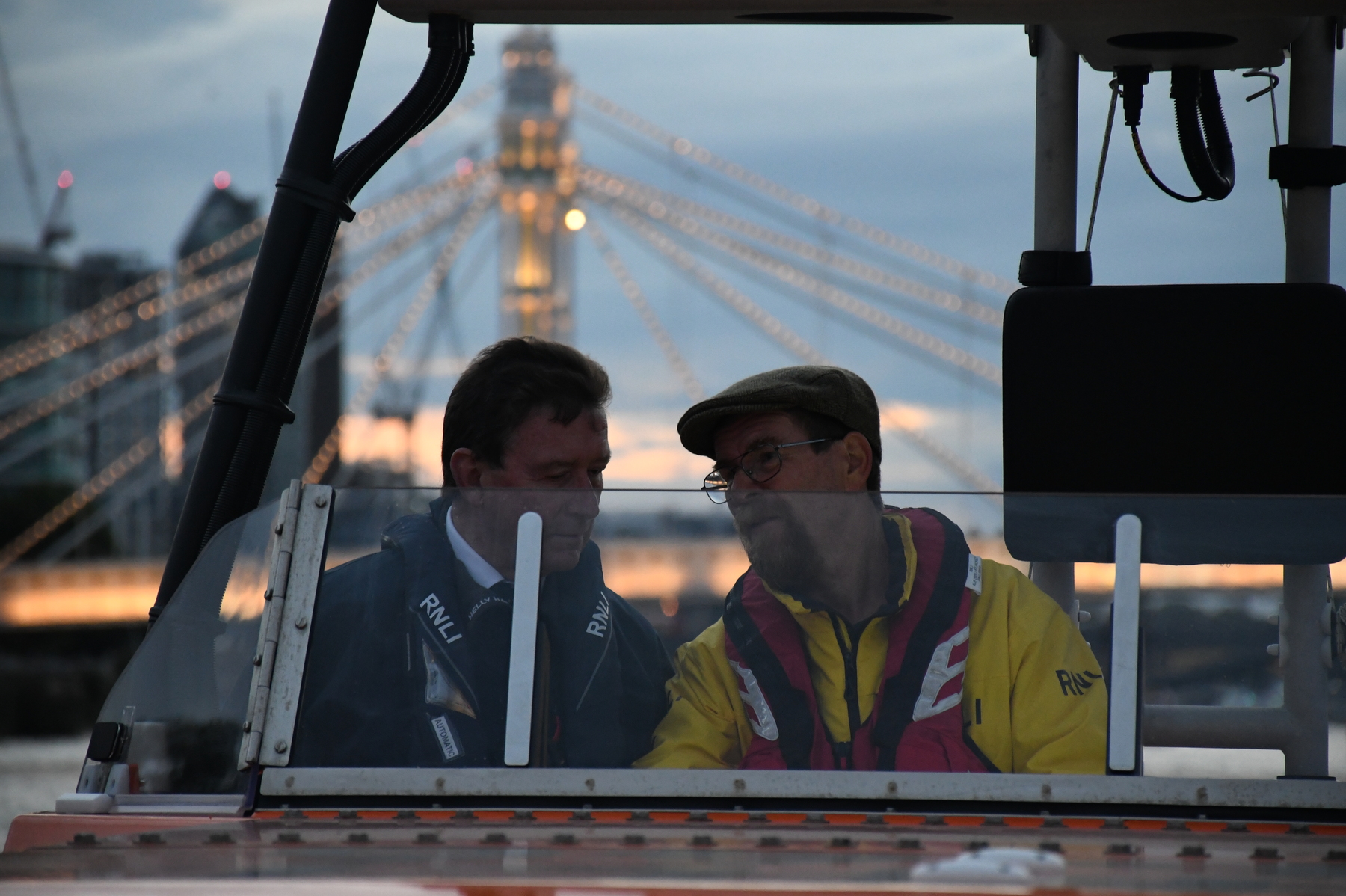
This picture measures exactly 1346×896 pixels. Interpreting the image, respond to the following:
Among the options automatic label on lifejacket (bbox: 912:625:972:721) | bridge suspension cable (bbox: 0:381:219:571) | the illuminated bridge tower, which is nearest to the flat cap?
automatic label on lifejacket (bbox: 912:625:972:721)

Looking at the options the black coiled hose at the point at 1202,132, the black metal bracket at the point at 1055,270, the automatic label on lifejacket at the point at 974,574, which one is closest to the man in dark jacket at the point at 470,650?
the automatic label on lifejacket at the point at 974,574

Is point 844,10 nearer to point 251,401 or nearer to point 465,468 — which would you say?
point 465,468

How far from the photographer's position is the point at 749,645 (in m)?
1.65

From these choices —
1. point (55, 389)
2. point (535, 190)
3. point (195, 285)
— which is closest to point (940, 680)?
point (535, 190)

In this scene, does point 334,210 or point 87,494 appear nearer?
point 334,210

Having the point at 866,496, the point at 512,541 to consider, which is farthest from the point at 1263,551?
the point at 512,541

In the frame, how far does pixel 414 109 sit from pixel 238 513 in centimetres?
60

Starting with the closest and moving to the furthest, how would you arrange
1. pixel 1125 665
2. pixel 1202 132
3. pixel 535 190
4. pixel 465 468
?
pixel 1125 665
pixel 465 468
pixel 1202 132
pixel 535 190

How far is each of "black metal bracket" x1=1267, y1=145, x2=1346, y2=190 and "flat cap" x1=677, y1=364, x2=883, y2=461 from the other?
80 cm

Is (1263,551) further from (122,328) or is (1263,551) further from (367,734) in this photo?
(122,328)

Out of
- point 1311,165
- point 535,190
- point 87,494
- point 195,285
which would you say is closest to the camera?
point 1311,165

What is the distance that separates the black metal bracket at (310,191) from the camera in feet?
7.05

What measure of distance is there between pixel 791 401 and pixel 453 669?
0.62m

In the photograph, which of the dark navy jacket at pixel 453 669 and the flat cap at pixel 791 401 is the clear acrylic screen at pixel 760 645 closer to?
the dark navy jacket at pixel 453 669
